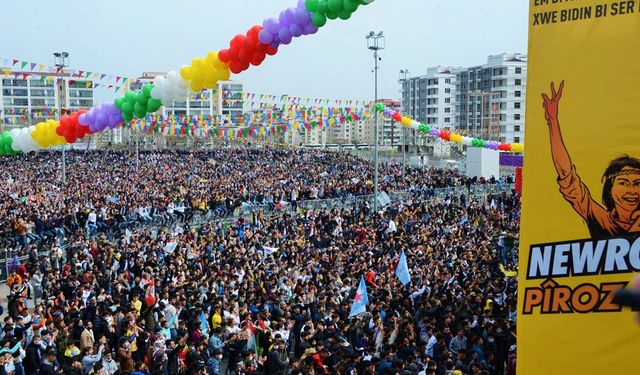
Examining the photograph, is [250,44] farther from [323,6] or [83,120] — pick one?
[83,120]

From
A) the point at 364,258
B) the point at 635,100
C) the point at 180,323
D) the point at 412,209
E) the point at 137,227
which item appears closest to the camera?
the point at 635,100

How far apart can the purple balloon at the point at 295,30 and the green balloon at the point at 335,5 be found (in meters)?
0.69

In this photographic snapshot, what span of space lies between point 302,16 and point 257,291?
6649mm

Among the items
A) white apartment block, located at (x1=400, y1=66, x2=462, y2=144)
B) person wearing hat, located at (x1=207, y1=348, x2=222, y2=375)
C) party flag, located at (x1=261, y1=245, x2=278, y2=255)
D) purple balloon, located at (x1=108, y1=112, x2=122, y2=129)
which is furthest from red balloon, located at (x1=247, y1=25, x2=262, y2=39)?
white apartment block, located at (x1=400, y1=66, x2=462, y2=144)

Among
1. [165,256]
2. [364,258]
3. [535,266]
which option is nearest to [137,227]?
[165,256]

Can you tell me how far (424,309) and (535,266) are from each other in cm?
589

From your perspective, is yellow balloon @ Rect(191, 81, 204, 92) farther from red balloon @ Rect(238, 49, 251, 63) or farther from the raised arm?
the raised arm

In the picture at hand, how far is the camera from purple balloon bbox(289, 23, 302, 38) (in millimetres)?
7806

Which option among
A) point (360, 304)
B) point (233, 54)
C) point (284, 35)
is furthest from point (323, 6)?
point (360, 304)

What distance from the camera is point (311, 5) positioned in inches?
293

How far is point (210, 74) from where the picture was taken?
359 inches

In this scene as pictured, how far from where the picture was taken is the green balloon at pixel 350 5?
7071 millimetres

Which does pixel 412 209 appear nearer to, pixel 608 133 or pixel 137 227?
pixel 137 227

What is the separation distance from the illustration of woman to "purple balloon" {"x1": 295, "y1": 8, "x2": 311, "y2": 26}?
298cm
